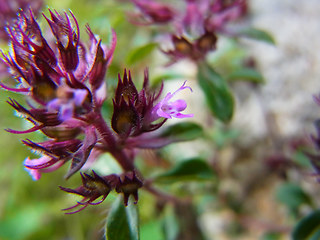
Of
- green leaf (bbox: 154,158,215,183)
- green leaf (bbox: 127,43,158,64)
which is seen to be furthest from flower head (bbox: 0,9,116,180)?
green leaf (bbox: 127,43,158,64)

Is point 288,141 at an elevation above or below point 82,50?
below

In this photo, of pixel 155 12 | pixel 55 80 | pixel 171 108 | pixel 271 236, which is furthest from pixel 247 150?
pixel 55 80

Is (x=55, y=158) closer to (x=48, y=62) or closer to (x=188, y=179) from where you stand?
(x=48, y=62)

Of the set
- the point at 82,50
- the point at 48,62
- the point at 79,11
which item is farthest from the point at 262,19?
the point at 48,62

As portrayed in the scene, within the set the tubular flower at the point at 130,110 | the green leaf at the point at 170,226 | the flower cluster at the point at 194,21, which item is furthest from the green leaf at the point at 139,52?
the green leaf at the point at 170,226

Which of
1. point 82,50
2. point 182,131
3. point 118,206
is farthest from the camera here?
point 182,131

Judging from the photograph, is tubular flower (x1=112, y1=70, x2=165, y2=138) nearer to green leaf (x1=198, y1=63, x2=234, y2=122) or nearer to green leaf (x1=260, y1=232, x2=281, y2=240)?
green leaf (x1=198, y1=63, x2=234, y2=122)

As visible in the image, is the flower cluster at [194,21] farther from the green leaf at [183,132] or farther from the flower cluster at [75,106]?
the flower cluster at [75,106]
